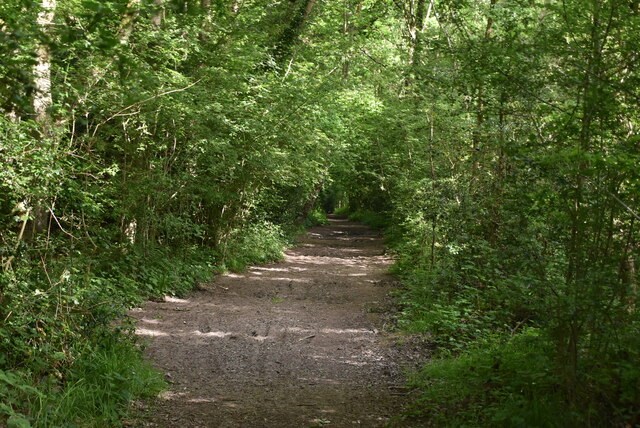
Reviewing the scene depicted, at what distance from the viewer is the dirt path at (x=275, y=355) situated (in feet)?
19.2

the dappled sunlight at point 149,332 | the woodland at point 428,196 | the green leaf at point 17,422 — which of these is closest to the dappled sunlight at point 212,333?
the dappled sunlight at point 149,332

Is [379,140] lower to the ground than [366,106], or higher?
lower

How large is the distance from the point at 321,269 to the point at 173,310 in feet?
25.6

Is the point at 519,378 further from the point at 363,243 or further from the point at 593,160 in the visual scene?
the point at 363,243

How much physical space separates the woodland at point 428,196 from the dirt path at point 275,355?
0.51 meters

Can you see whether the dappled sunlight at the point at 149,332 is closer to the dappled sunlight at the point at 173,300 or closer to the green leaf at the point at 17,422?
the dappled sunlight at the point at 173,300

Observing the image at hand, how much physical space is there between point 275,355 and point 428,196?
5366mm

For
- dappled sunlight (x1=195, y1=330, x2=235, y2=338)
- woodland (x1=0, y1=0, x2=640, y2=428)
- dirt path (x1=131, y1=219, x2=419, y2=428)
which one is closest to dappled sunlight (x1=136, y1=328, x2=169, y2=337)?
dirt path (x1=131, y1=219, x2=419, y2=428)

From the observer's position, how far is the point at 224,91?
11297 mm

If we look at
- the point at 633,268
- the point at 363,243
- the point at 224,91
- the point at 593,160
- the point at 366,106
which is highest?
the point at 366,106

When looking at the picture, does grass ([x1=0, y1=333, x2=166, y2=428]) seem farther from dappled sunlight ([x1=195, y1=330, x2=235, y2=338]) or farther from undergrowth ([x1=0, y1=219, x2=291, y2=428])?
dappled sunlight ([x1=195, y1=330, x2=235, y2=338])

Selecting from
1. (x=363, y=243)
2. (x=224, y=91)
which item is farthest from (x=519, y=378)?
(x=363, y=243)

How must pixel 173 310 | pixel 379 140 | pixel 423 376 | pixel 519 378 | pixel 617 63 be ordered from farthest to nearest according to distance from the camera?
1. pixel 379 140
2. pixel 173 310
3. pixel 423 376
4. pixel 519 378
5. pixel 617 63

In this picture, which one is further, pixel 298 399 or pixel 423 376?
pixel 423 376
